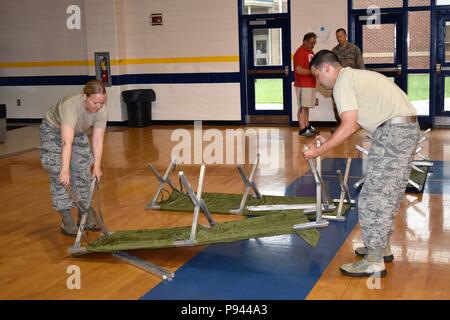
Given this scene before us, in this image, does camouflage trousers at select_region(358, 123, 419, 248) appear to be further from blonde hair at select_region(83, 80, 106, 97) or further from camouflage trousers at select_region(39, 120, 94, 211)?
camouflage trousers at select_region(39, 120, 94, 211)

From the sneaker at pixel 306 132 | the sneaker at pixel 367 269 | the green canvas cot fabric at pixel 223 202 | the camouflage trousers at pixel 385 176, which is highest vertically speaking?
the camouflage trousers at pixel 385 176

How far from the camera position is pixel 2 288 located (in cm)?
440

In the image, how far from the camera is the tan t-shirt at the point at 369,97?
4.07 metres

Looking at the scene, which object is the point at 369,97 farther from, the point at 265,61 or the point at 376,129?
the point at 265,61

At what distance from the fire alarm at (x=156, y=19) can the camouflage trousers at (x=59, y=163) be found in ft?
25.5

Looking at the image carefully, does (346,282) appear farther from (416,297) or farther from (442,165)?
(442,165)

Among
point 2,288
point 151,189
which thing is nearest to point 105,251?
point 2,288

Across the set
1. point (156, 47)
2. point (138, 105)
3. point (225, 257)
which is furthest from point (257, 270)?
point (156, 47)

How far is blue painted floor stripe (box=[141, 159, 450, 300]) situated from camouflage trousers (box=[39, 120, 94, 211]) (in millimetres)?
1332

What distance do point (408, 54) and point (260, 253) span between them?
7.63m

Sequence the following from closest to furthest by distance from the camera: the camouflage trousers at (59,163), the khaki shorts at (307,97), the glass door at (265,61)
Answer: the camouflage trousers at (59,163)
the khaki shorts at (307,97)
the glass door at (265,61)

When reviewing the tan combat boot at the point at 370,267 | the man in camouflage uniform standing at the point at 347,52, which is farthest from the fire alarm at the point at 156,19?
the tan combat boot at the point at 370,267

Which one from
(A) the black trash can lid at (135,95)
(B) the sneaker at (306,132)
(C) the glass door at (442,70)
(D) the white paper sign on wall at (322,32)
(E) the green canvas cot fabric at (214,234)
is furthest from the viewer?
(A) the black trash can lid at (135,95)

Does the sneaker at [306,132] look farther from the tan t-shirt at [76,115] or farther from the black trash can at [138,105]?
the tan t-shirt at [76,115]
